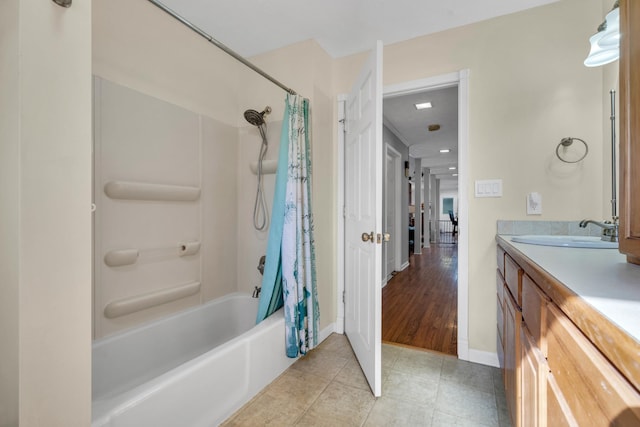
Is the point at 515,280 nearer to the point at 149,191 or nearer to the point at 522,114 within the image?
the point at 522,114

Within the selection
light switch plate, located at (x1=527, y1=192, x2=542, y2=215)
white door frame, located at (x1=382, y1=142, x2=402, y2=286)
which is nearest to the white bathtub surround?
light switch plate, located at (x1=527, y1=192, x2=542, y2=215)

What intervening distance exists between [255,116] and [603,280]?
2.25 m

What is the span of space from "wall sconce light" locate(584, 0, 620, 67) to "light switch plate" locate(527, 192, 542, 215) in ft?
2.53

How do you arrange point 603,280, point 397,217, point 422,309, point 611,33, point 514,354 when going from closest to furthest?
point 603,280, point 514,354, point 611,33, point 422,309, point 397,217

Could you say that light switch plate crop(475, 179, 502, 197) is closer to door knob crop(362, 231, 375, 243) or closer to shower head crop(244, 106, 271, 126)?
door knob crop(362, 231, 375, 243)

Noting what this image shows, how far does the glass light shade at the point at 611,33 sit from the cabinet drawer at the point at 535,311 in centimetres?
115

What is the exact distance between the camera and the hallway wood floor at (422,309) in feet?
7.73

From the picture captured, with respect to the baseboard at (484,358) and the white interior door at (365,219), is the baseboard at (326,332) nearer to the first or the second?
the white interior door at (365,219)

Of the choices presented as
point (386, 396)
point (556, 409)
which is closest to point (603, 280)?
point (556, 409)

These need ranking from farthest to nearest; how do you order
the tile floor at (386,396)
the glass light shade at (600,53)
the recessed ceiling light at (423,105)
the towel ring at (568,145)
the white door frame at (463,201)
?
the recessed ceiling light at (423,105)
the white door frame at (463,201)
the towel ring at (568,145)
the tile floor at (386,396)
the glass light shade at (600,53)

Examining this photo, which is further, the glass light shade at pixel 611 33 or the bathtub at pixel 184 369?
the glass light shade at pixel 611 33

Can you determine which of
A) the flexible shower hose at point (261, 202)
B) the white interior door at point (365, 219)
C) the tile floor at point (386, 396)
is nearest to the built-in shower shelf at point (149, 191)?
the flexible shower hose at point (261, 202)

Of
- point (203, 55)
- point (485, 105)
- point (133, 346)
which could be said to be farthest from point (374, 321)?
point (203, 55)

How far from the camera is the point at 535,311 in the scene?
2.79 feet
